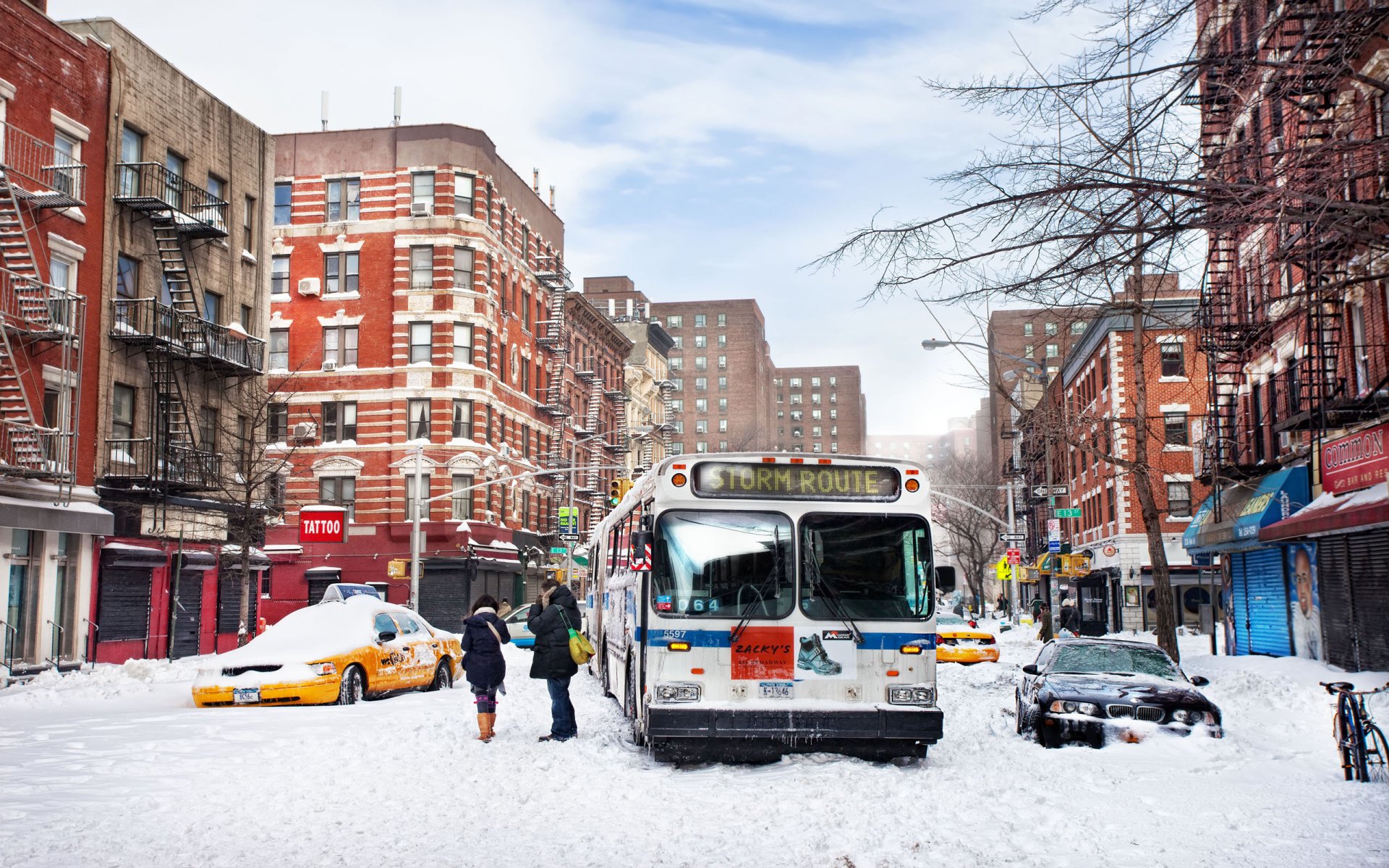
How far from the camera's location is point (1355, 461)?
1977cm

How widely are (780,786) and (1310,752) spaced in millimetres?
6627

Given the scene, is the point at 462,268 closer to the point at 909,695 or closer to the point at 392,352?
the point at 392,352

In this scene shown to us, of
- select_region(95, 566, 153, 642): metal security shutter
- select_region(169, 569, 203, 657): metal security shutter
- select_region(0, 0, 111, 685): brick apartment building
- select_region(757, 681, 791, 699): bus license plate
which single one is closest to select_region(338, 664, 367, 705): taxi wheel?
select_region(757, 681, 791, 699): bus license plate

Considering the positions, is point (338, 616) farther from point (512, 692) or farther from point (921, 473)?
point (921, 473)

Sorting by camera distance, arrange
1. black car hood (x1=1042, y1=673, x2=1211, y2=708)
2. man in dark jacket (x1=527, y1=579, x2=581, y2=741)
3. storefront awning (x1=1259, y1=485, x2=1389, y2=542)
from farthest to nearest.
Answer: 1. storefront awning (x1=1259, y1=485, x2=1389, y2=542)
2. man in dark jacket (x1=527, y1=579, x2=581, y2=741)
3. black car hood (x1=1042, y1=673, x2=1211, y2=708)

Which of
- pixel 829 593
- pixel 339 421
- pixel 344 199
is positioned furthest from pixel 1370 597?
pixel 344 199

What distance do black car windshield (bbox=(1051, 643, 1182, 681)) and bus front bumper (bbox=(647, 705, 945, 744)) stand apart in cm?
391

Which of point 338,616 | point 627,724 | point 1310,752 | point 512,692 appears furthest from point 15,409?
point 1310,752

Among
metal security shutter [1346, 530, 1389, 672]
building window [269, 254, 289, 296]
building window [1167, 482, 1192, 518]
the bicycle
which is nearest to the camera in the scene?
the bicycle

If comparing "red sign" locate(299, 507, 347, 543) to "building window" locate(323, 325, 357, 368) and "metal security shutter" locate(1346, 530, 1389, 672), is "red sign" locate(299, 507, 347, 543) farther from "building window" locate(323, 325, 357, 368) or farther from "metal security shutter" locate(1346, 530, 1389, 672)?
"metal security shutter" locate(1346, 530, 1389, 672)

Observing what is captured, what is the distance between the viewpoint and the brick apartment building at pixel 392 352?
2090 inches

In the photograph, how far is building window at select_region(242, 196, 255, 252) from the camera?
3716cm

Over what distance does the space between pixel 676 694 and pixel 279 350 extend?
4689 centimetres

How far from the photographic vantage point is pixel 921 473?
13.1 metres
